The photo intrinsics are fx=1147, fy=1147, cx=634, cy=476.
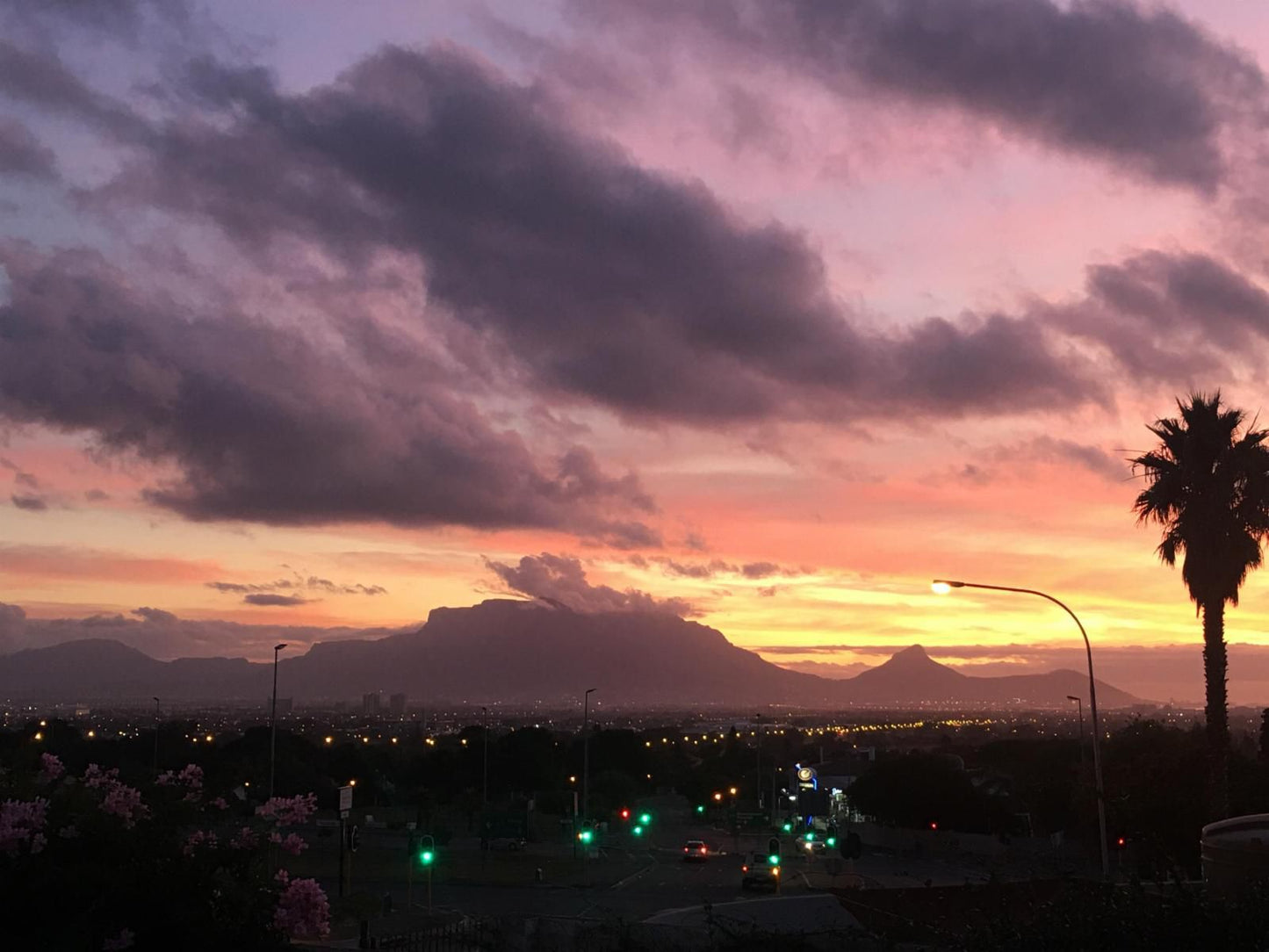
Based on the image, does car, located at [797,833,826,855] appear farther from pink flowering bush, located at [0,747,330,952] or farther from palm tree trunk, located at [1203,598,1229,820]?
pink flowering bush, located at [0,747,330,952]

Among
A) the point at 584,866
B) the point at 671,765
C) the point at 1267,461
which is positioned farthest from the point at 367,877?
the point at 671,765

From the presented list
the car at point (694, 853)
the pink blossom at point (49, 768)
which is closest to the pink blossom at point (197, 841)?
the pink blossom at point (49, 768)

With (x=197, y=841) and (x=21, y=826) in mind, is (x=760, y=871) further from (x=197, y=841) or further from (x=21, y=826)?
(x=21, y=826)

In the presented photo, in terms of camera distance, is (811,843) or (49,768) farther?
(811,843)

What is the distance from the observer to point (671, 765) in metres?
148

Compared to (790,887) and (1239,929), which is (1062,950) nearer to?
(1239,929)

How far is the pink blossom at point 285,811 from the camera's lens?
1104 cm

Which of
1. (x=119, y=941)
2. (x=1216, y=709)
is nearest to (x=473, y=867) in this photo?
(x=1216, y=709)

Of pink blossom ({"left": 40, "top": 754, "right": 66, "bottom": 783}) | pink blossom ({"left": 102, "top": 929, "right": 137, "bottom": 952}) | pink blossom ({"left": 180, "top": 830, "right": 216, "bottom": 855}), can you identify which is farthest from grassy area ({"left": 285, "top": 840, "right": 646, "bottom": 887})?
pink blossom ({"left": 102, "top": 929, "right": 137, "bottom": 952})

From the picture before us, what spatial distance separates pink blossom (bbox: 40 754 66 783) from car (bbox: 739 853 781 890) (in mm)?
40347

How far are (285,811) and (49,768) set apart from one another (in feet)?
7.29

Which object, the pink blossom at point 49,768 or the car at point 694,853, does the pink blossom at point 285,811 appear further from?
the car at point 694,853

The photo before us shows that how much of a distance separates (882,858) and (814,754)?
379 feet

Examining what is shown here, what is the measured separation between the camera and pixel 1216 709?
1323 inches
